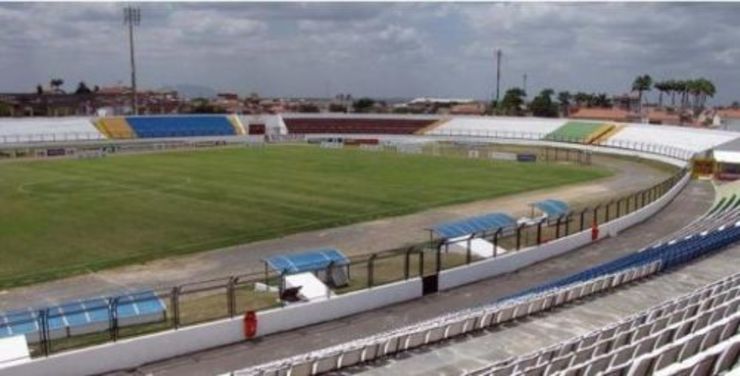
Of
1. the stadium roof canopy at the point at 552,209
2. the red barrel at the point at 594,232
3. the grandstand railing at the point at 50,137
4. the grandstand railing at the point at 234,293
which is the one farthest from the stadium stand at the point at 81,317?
the grandstand railing at the point at 50,137

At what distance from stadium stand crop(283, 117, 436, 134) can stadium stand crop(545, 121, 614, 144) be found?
20100mm

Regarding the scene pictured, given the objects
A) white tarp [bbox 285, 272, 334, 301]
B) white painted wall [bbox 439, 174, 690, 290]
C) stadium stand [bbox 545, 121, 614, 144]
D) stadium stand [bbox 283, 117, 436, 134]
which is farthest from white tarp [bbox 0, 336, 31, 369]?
stadium stand [bbox 283, 117, 436, 134]

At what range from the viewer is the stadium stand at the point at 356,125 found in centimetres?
10731

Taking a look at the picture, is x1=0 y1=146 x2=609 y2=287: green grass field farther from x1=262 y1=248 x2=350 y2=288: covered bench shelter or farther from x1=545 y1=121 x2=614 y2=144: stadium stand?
x1=545 y1=121 x2=614 y2=144: stadium stand

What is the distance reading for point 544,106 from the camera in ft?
483

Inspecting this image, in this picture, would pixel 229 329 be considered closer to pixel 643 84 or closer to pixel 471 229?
pixel 471 229

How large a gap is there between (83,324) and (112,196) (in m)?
29.7

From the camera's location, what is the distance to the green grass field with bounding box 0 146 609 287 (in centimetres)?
3148

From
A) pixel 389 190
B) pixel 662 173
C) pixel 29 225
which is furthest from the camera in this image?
pixel 662 173

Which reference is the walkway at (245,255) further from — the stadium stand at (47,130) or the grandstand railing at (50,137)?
the stadium stand at (47,130)

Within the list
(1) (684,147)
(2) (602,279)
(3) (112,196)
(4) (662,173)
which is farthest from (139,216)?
(1) (684,147)

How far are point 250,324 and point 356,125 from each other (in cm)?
9156

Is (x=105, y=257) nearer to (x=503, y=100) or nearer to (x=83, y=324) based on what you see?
(x=83, y=324)

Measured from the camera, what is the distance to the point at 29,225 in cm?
3575
